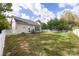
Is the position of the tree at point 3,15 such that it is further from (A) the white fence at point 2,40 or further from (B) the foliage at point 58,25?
(B) the foliage at point 58,25

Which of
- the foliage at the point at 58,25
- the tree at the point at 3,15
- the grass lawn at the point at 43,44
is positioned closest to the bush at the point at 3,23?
the tree at the point at 3,15

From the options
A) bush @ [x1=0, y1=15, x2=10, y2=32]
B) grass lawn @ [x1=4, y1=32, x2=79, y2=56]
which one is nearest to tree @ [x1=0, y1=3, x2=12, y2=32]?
bush @ [x1=0, y1=15, x2=10, y2=32]

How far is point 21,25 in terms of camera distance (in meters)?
1.81

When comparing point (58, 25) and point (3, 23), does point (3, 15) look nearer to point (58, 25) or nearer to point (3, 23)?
point (3, 23)

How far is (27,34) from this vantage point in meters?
1.81

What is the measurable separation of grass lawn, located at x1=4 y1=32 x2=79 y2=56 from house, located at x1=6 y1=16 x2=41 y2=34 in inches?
1.9

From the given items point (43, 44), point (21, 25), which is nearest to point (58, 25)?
point (43, 44)

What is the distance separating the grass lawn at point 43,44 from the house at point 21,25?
5 centimetres

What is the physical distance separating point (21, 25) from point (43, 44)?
28 cm

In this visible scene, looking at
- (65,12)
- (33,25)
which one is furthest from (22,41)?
(65,12)

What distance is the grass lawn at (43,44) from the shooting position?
5.72 feet

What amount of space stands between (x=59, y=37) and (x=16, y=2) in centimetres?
55

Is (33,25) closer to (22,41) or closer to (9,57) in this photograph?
(22,41)

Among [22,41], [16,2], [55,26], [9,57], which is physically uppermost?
[16,2]
